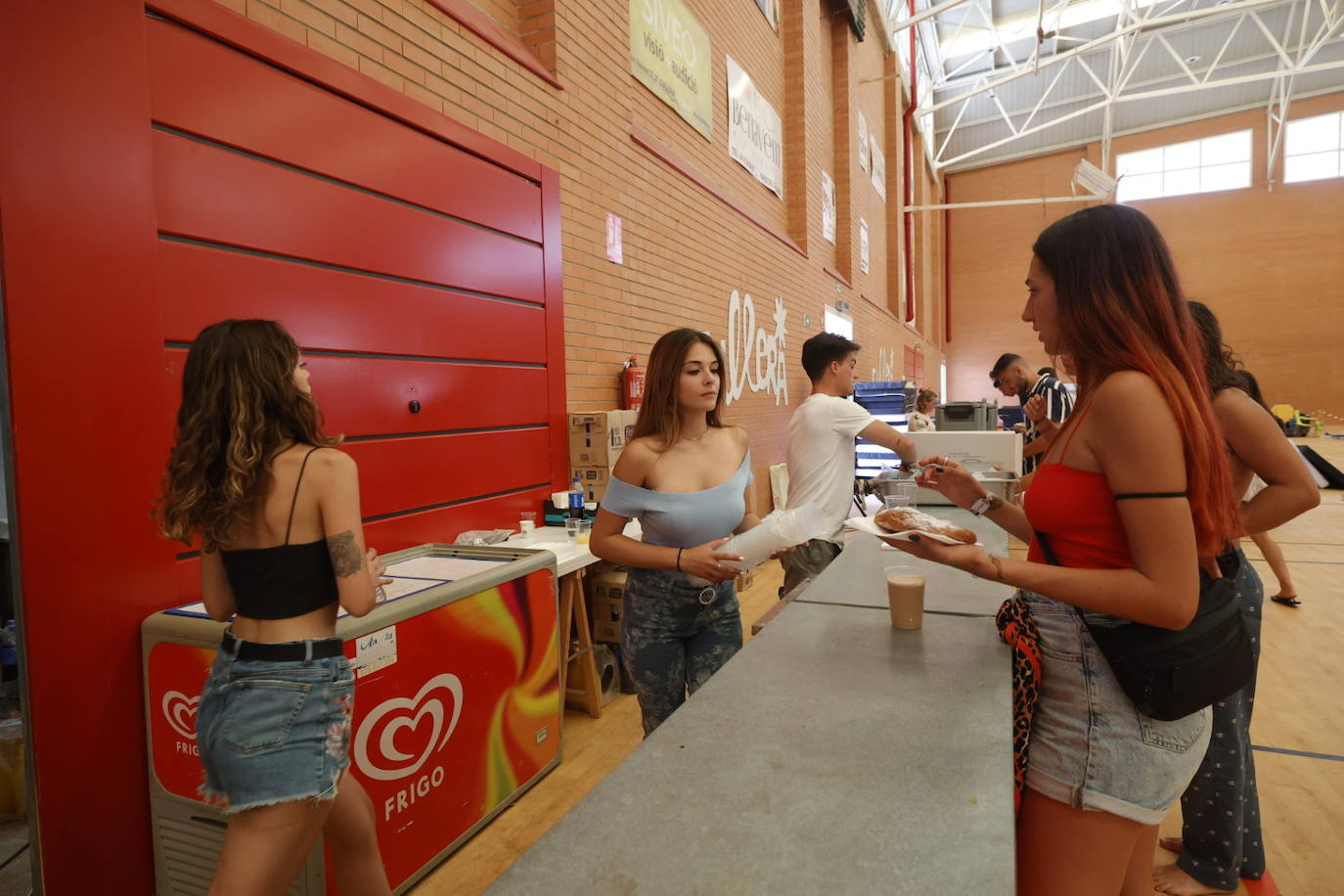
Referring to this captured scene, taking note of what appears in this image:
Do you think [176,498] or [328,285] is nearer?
[176,498]

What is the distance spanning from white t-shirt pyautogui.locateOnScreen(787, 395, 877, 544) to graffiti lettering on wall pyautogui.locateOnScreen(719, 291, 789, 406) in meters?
2.52

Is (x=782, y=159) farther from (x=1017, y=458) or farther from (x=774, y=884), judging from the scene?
(x=774, y=884)

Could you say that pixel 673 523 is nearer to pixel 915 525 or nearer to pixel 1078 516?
pixel 915 525

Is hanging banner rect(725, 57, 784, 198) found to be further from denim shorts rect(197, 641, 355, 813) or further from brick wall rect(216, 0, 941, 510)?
denim shorts rect(197, 641, 355, 813)

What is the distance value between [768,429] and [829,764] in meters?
6.39

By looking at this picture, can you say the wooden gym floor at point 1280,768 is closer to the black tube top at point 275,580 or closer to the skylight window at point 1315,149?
the black tube top at point 275,580

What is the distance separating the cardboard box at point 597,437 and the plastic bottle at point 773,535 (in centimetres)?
197

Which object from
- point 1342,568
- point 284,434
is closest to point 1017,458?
point 1342,568

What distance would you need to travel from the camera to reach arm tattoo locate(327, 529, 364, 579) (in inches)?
63.4

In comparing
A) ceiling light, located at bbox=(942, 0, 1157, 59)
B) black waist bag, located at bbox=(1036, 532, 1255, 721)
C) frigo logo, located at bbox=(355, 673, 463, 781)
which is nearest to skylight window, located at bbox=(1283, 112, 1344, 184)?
ceiling light, located at bbox=(942, 0, 1157, 59)

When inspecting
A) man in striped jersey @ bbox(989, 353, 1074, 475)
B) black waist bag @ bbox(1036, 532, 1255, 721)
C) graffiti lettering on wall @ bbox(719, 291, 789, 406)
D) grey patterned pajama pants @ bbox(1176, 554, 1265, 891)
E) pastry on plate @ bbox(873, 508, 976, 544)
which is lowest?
grey patterned pajama pants @ bbox(1176, 554, 1265, 891)

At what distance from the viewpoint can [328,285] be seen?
2670 millimetres

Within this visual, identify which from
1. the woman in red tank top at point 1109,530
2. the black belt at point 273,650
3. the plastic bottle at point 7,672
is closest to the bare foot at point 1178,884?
the woman in red tank top at point 1109,530

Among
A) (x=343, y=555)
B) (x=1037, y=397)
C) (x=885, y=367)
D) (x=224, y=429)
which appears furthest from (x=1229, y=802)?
(x=885, y=367)
